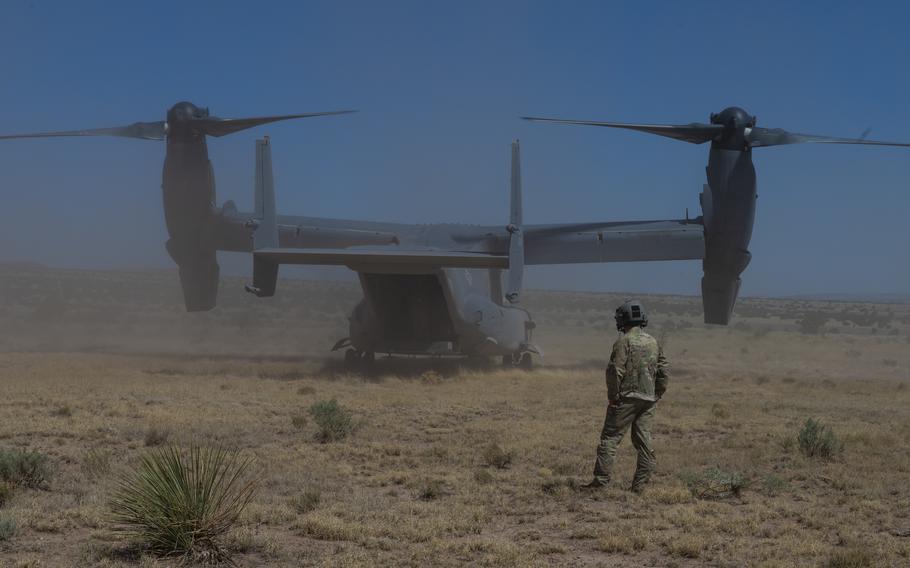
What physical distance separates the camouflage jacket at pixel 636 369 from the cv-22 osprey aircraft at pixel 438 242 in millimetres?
9449

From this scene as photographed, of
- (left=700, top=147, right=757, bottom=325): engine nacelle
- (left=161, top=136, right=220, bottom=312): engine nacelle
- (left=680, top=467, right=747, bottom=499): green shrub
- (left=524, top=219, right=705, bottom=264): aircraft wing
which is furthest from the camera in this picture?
(left=524, top=219, right=705, bottom=264): aircraft wing

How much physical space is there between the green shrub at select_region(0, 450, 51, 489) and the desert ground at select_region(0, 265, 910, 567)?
104mm

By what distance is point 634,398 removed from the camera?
890cm

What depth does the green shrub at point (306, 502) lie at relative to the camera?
8.20 m

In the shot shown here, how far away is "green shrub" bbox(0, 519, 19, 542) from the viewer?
6727 millimetres

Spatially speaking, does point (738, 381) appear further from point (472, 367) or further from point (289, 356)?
point (289, 356)

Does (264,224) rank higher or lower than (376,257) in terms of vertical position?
higher

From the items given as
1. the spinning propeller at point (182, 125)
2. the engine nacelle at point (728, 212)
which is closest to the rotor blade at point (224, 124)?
the spinning propeller at point (182, 125)

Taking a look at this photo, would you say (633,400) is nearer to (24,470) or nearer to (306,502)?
(306,502)

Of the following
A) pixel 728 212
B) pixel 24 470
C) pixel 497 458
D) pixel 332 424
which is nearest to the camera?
pixel 24 470

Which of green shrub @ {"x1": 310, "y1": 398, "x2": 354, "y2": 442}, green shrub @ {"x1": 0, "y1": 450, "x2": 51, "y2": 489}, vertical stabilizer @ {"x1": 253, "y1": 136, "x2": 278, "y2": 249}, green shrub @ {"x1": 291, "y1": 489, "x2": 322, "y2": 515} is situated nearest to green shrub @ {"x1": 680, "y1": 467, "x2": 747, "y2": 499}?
green shrub @ {"x1": 291, "y1": 489, "x2": 322, "y2": 515}

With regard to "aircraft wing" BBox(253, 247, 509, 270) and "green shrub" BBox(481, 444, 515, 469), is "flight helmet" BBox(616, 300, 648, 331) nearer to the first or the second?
"green shrub" BBox(481, 444, 515, 469)

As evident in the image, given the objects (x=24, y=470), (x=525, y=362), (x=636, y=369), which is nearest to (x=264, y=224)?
(x=525, y=362)

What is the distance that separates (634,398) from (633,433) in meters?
0.37
